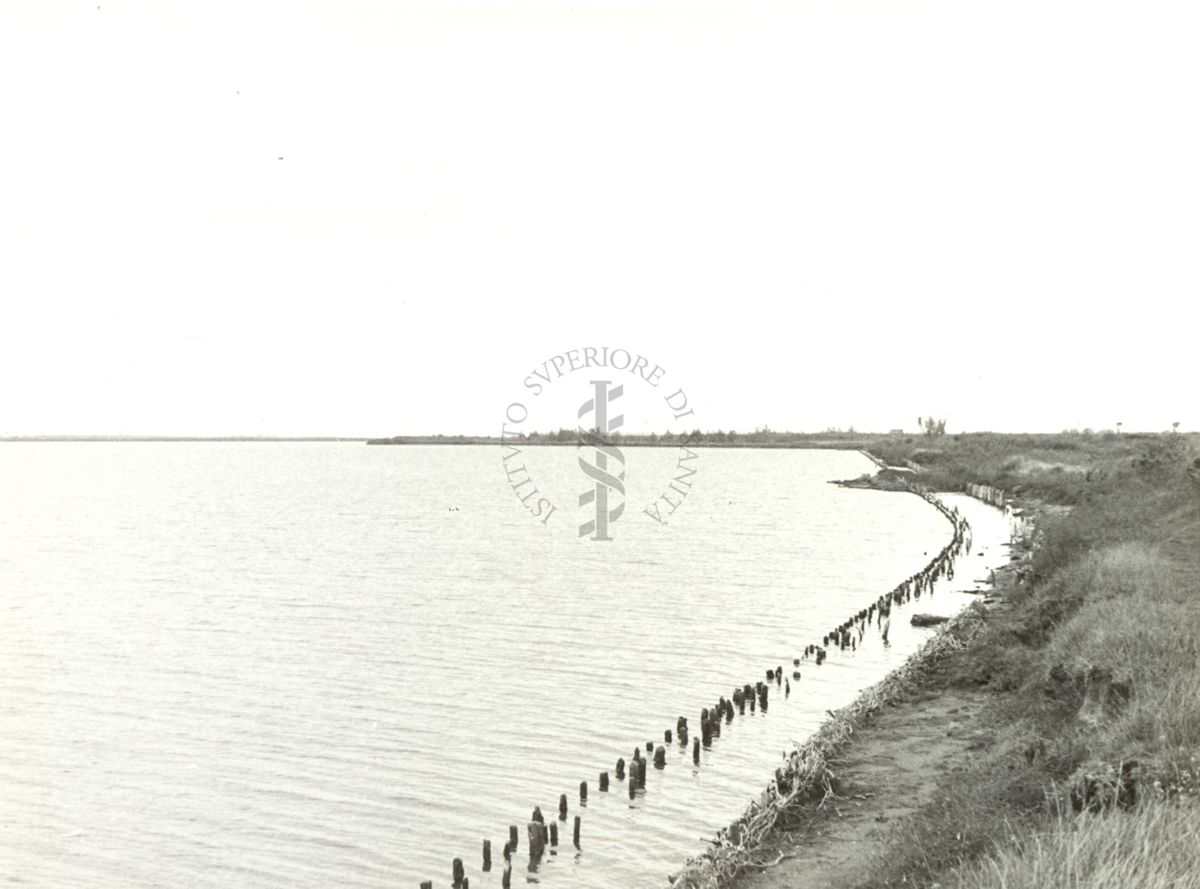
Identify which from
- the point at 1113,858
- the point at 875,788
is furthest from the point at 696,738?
the point at 1113,858

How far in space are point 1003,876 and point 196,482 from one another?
499 ft

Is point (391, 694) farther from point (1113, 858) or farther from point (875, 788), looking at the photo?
point (1113, 858)

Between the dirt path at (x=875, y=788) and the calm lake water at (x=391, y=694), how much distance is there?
1.81 m

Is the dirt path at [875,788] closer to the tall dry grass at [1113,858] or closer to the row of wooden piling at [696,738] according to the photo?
the row of wooden piling at [696,738]

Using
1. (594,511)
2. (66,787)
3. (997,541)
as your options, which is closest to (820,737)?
(66,787)

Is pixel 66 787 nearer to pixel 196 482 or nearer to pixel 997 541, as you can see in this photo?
pixel 997 541

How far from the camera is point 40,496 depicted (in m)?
110

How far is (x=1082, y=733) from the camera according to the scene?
41.5ft

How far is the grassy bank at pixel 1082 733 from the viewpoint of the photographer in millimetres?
7750

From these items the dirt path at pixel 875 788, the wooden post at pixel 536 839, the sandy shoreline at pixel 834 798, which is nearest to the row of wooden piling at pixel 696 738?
the wooden post at pixel 536 839

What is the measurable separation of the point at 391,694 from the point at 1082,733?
15737 millimetres

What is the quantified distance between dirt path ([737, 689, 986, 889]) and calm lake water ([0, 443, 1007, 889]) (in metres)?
1.81

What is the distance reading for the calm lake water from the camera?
14688mm

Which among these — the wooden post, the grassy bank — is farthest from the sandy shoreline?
the wooden post
